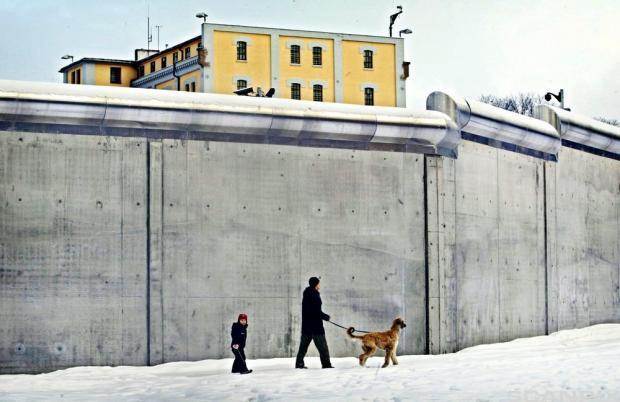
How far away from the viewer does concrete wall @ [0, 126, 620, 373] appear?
17.6 metres

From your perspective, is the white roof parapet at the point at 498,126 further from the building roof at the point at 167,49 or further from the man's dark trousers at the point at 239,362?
the building roof at the point at 167,49

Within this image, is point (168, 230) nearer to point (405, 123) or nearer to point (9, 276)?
point (9, 276)

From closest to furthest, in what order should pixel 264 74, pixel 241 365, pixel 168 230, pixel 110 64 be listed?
pixel 241 365 < pixel 168 230 < pixel 264 74 < pixel 110 64

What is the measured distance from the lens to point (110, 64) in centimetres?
9306

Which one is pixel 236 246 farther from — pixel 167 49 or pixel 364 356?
pixel 167 49

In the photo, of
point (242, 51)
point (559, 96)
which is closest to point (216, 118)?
point (559, 96)

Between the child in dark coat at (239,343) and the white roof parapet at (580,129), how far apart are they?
9.53 metres

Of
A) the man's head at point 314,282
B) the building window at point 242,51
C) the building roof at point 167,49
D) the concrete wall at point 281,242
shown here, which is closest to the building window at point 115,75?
the building roof at point 167,49

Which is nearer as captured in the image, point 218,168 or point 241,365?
point 241,365

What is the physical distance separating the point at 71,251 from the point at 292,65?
2420 inches

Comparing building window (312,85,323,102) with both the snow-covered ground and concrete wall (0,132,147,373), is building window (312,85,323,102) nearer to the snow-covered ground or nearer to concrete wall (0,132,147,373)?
the snow-covered ground

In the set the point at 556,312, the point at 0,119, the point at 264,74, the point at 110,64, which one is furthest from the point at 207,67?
the point at 0,119

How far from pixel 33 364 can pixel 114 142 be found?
3.44 m

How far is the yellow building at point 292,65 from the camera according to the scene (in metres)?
77.2
